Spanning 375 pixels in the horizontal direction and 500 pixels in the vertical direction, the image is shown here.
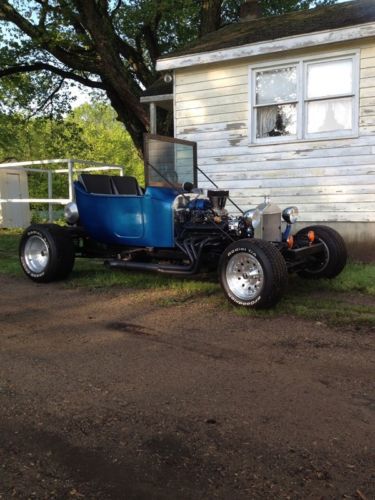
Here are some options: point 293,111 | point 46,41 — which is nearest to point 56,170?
point 46,41

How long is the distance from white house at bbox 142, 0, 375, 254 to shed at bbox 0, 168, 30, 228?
837 centimetres

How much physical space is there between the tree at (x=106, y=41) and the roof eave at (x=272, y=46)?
4.28m

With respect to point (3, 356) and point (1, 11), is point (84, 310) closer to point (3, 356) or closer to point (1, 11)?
point (3, 356)

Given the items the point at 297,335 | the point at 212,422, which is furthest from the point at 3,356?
the point at 297,335

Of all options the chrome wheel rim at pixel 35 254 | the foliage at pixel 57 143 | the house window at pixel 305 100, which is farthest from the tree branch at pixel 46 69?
the chrome wheel rim at pixel 35 254

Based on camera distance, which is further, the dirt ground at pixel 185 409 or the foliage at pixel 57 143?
the foliage at pixel 57 143

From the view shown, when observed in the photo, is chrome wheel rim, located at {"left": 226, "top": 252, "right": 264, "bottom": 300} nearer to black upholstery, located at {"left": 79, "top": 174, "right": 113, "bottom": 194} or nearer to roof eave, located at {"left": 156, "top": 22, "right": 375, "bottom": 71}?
black upholstery, located at {"left": 79, "top": 174, "right": 113, "bottom": 194}

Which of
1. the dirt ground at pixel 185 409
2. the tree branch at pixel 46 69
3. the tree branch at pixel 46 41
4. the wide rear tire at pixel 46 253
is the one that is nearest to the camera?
the dirt ground at pixel 185 409

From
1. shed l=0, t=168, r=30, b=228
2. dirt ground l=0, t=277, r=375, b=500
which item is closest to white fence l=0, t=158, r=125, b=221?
shed l=0, t=168, r=30, b=228

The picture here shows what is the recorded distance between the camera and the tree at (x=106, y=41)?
14477 mm

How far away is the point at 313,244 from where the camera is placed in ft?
21.9

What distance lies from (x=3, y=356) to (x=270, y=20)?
10.6 metres

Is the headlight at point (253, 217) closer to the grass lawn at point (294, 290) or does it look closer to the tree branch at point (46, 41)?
the grass lawn at point (294, 290)

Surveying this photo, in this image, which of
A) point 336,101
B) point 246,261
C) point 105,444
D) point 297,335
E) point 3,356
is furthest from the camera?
point 336,101
